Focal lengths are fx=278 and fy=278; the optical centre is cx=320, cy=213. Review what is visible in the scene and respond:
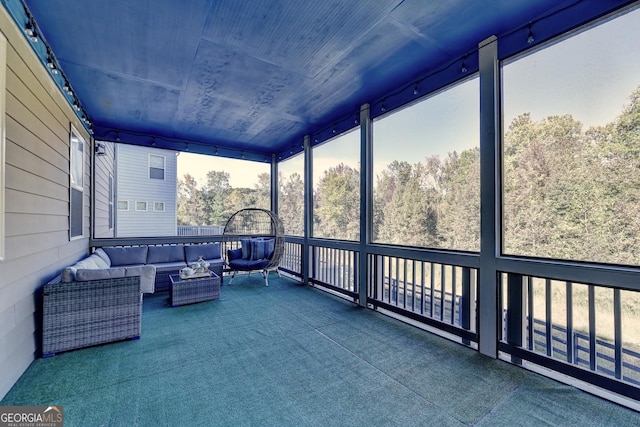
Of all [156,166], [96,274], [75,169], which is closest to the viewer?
[96,274]

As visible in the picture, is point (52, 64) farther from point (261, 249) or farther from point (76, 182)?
point (261, 249)

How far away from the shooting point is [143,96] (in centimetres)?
388

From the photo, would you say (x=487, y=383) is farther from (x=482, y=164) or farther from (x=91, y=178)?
(x=91, y=178)

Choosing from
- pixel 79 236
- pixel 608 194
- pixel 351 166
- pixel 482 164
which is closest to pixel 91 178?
pixel 79 236

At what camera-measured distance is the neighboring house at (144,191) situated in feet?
26.5

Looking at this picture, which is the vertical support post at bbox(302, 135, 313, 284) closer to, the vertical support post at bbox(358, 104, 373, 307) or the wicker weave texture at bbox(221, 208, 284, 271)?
the wicker weave texture at bbox(221, 208, 284, 271)

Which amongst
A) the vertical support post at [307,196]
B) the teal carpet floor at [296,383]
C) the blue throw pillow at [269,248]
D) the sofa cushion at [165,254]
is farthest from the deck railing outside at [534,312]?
the sofa cushion at [165,254]

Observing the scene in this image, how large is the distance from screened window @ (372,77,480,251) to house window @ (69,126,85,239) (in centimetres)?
401

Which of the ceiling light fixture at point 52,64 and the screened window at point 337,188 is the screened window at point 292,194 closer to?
the screened window at point 337,188

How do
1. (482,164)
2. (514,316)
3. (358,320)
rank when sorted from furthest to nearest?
(358,320), (482,164), (514,316)

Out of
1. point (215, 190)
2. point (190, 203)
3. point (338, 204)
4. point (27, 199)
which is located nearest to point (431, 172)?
point (338, 204)

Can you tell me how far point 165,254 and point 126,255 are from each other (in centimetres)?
62

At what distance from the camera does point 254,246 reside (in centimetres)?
563

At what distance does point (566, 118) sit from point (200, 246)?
18.8ft
